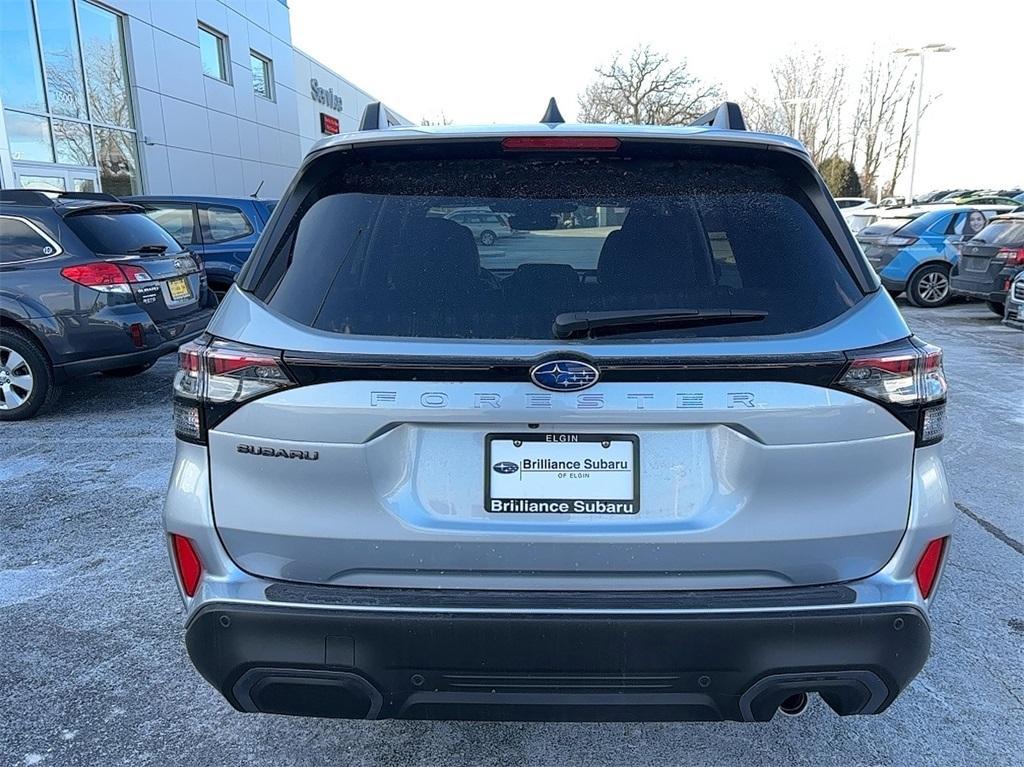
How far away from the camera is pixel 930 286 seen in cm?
1354

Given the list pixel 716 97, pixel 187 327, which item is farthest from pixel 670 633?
pixel 716 97

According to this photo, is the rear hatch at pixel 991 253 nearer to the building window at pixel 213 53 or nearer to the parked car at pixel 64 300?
the parked car at pixel 64 300

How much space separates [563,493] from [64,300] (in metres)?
5.81

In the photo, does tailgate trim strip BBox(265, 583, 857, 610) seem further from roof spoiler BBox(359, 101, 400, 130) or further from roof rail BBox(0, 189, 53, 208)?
roof rail BBox(0, 189, 53, 208)

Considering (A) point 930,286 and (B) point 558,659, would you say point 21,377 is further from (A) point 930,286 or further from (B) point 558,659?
(A) point 930,286

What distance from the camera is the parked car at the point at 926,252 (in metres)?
13.4

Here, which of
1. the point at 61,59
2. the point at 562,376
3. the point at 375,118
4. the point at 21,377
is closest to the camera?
the point at 562,376

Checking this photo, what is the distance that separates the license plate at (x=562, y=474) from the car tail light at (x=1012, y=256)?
11.4 m

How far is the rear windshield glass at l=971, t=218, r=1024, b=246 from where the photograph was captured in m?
10.9

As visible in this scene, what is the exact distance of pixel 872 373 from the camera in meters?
1.79

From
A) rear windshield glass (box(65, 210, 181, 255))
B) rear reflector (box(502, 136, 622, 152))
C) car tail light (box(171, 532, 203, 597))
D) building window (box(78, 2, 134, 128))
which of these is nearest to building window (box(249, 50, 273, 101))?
building window (box(78, 2, 134, 128))

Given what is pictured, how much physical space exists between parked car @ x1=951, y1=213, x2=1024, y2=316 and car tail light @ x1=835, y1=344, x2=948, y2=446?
10.5 metres

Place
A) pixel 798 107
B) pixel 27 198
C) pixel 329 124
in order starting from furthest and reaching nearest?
1. pixel 798 107
2. pixel 329 124
3. pixel 27 198

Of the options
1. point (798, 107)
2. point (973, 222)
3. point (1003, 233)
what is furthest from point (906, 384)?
point (798, 107)
